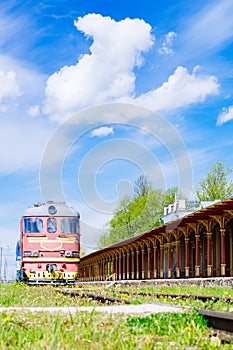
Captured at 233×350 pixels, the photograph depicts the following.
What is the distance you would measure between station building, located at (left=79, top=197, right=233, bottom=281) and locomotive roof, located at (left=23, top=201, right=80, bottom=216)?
362 cm

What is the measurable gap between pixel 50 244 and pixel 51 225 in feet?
2.43

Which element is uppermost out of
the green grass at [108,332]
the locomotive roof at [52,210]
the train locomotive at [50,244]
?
the locomotive roof at [52,210]

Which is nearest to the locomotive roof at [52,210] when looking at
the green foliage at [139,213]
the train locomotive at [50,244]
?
the train locomotive at [50,244]

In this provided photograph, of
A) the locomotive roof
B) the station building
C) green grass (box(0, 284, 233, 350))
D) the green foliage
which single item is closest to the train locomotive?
the locomotive roof

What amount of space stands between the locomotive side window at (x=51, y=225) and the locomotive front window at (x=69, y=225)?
0.28 m

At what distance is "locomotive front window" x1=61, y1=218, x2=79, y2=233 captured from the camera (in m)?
24.3

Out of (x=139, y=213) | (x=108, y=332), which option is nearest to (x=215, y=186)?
(x=139, y=213)

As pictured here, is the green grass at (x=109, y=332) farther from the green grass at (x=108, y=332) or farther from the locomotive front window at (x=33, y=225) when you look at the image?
the locomotive front window at (x=33, y=225)

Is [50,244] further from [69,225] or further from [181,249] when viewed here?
[181,249]

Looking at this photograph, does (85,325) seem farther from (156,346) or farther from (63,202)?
(63,202)

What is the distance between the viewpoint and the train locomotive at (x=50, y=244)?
23.5m

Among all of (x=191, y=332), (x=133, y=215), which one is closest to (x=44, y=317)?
(x=191, y=332)

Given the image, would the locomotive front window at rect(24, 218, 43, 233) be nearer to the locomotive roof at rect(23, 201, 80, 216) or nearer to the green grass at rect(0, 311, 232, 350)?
the locomotive roof at rect(23, 201, 80, 216)

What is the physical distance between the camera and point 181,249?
120ft
